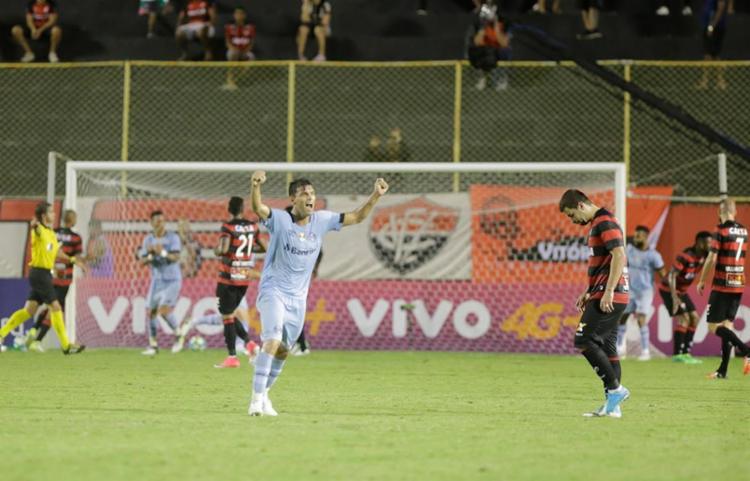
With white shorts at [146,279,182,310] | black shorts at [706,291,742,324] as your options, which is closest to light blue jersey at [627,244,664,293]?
black shorts at [706,291,742,324]

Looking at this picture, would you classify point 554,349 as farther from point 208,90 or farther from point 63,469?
point 63,469

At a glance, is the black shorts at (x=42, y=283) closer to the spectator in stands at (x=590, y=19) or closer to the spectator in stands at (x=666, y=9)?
the spectator in stands at (x=590, y=19)

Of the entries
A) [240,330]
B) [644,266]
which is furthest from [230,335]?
[644,266]

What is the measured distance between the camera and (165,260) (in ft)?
66.4

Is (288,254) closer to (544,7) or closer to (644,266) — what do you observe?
(644,266)

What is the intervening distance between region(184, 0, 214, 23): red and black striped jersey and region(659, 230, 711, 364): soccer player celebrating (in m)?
10.4

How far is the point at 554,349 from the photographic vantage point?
21.3 meters

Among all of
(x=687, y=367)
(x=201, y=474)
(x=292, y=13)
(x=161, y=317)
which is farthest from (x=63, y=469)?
(x=292, y=13)

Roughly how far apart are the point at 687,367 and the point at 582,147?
5589 mm

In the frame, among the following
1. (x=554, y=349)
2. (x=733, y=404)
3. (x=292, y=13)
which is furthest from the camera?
(x=292, y=13)

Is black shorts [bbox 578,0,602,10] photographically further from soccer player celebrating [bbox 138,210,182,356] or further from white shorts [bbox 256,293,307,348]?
white shorts [bbox 256,293,307,348]

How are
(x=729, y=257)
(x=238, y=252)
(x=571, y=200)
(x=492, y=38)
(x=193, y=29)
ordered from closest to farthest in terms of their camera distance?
1. (x=571, y=200)
2. (x=729, y=257)
3. (x=238, y=252)
4. (x=492, y=38)
5. (x=193, y=29)

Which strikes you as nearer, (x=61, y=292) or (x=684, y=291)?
(x=684, y=291)

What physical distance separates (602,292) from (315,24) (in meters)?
14.8
